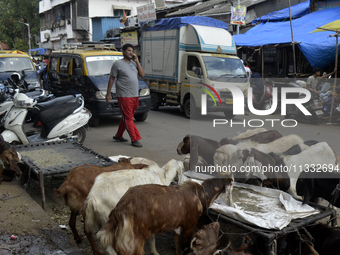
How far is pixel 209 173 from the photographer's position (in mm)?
4180

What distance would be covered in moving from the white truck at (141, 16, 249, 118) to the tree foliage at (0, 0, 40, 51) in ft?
131

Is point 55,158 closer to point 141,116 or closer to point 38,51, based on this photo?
point 141,116

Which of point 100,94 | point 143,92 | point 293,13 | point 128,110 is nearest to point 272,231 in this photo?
point 128,110

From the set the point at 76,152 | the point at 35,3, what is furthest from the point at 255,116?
the point at 35,3

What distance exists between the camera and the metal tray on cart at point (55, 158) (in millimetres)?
4459

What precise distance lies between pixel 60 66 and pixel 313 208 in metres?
9.82

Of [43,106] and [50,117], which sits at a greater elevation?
[43,106]

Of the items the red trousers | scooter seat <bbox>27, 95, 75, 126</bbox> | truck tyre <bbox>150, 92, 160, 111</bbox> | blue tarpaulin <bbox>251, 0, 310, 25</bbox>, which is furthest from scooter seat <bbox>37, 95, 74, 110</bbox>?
blue tarpaulin <bbox>251, 0, 310, 25</bbox>

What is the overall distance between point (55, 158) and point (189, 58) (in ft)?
24.3

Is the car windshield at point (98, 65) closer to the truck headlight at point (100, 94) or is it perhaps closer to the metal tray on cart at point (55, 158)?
the truck headlight at point (100, 94)

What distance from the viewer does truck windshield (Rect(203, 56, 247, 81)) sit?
11016 millimetres

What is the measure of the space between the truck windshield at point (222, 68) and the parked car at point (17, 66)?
585cm

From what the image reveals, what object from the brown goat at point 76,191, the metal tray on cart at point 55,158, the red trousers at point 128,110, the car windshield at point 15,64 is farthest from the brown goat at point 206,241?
the car windshield at point 15,64

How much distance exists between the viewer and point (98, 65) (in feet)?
33.7
